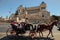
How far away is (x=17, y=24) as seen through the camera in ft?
40.5

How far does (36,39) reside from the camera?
1172 cm

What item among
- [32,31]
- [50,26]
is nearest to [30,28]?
[32,31]

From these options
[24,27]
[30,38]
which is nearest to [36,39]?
[30,38]

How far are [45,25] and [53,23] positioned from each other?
1.87 feet

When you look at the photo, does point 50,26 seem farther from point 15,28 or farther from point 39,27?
point 15,28

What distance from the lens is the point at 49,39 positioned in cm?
1176

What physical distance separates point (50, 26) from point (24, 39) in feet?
6.01

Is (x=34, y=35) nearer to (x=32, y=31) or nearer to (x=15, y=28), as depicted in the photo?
(x=32, y=31)

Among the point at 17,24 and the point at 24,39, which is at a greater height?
the point at 17,24

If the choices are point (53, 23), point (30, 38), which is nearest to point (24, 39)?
point (30, 38)

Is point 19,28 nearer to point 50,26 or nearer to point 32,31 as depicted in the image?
point 32,31

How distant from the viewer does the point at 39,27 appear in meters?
12.2

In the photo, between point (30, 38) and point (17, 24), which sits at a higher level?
point (17, 24)

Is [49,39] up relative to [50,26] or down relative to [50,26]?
down
